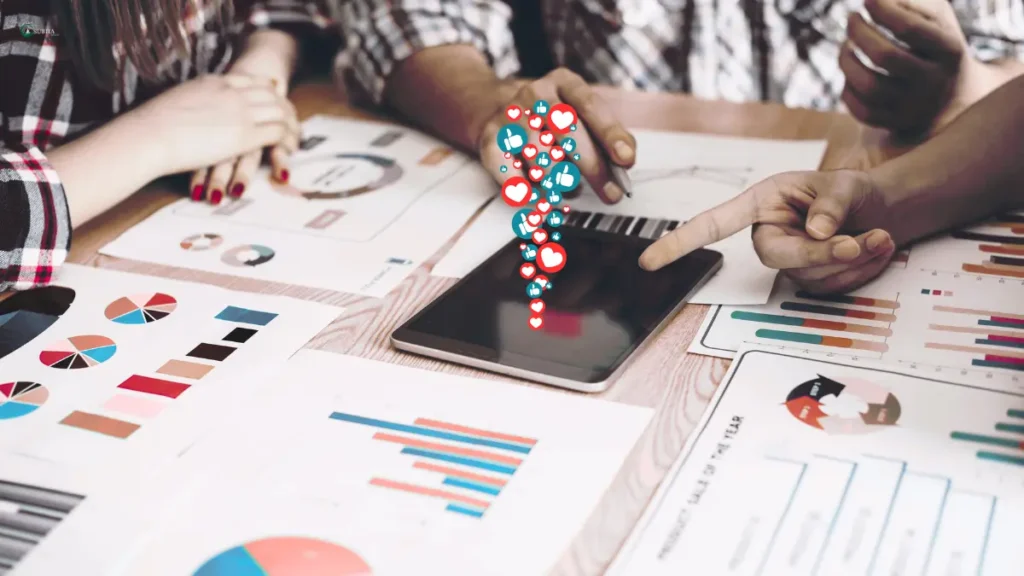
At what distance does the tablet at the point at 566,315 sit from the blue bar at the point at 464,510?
0.12 meters

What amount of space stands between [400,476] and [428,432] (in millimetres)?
41

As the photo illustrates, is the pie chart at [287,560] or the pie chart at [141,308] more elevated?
the pie chart at [141,308]

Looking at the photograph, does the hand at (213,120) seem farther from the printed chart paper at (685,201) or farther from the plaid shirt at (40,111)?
the printed chart paper at (685,201)

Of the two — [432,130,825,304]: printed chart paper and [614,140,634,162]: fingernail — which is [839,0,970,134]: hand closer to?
Answer: [432,130,825,304]: printed chart paper

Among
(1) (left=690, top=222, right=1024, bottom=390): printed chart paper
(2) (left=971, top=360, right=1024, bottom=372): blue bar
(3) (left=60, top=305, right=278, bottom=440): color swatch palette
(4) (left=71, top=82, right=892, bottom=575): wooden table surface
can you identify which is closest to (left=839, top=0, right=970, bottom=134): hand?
(4) (left=71, top=82, right=892, bottom=575): wooden table surface

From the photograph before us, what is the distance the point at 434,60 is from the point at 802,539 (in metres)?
0.76

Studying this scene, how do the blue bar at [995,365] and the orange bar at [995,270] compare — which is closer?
the blue bar at [995,365]

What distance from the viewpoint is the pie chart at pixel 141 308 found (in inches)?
27.1

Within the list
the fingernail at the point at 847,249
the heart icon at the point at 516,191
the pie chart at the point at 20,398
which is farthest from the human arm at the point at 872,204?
the pie chart at the point at 20,398

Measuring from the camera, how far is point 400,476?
515mm

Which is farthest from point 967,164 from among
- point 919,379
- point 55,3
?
point 55,3

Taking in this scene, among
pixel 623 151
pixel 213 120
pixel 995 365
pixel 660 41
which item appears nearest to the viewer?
pixel 995 365

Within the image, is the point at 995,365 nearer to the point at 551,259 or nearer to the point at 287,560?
the point at 551,259

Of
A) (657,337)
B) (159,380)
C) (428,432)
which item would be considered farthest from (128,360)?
(657,337)
